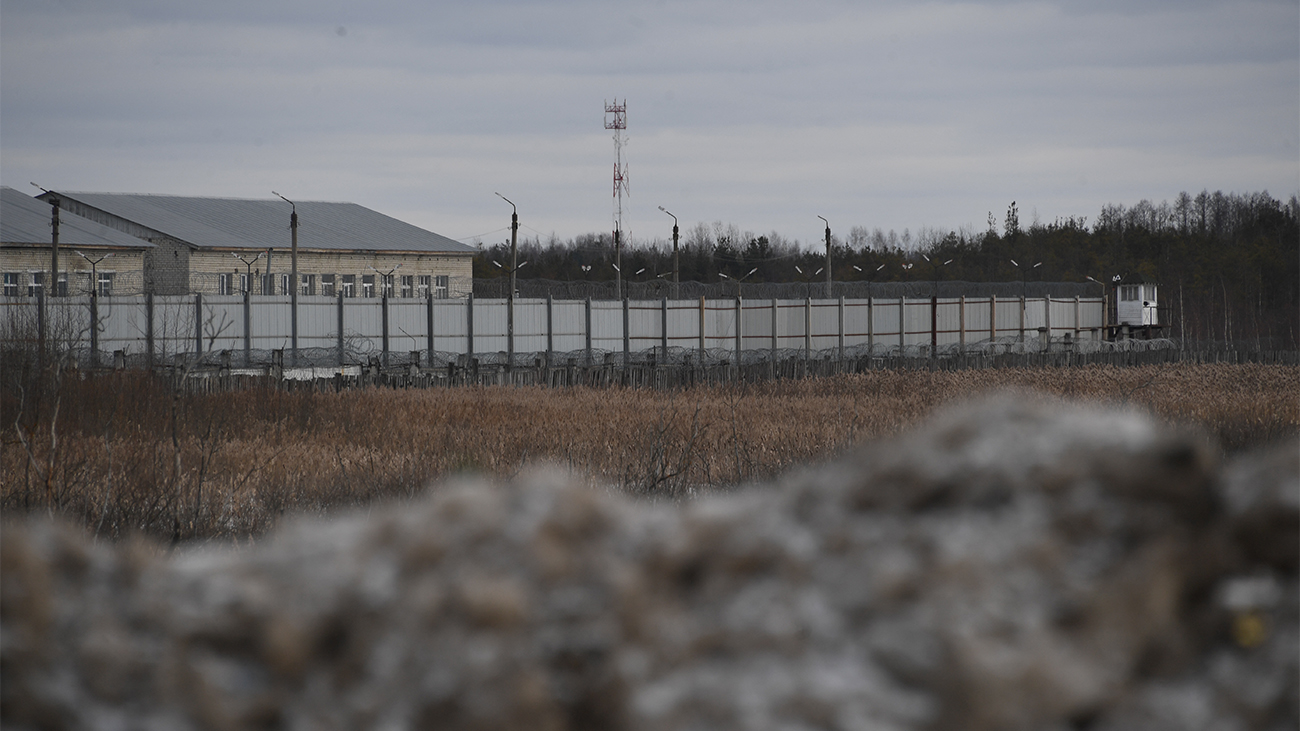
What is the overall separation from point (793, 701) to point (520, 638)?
26 centimetres

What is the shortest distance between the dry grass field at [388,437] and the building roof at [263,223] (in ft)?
107

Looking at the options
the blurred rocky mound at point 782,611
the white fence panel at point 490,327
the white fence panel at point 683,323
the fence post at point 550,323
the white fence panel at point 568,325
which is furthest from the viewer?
the white fence panel at point 683,323

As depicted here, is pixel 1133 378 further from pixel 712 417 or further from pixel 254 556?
pixel 254 556

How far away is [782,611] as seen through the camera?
3.37 ft

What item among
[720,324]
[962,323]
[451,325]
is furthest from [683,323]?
[962,323]

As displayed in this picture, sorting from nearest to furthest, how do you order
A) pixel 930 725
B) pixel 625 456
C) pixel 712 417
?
pixel 930 725, pixel 625 456, pixel 712 417

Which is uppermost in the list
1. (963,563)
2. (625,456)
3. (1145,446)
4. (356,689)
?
(1145,446)

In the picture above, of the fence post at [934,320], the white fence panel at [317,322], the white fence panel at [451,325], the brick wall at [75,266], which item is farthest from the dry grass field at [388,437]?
the brick wall at [75,266]

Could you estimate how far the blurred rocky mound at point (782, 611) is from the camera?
98 cm

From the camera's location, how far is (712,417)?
16250 mm

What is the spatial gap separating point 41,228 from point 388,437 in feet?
123

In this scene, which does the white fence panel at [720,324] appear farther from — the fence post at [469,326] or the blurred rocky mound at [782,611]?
the blurred rocky mound at [782,611]

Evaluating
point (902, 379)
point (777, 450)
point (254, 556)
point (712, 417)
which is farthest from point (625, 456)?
point (902, 379)

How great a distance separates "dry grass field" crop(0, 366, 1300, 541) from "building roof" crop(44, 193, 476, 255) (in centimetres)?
3267
